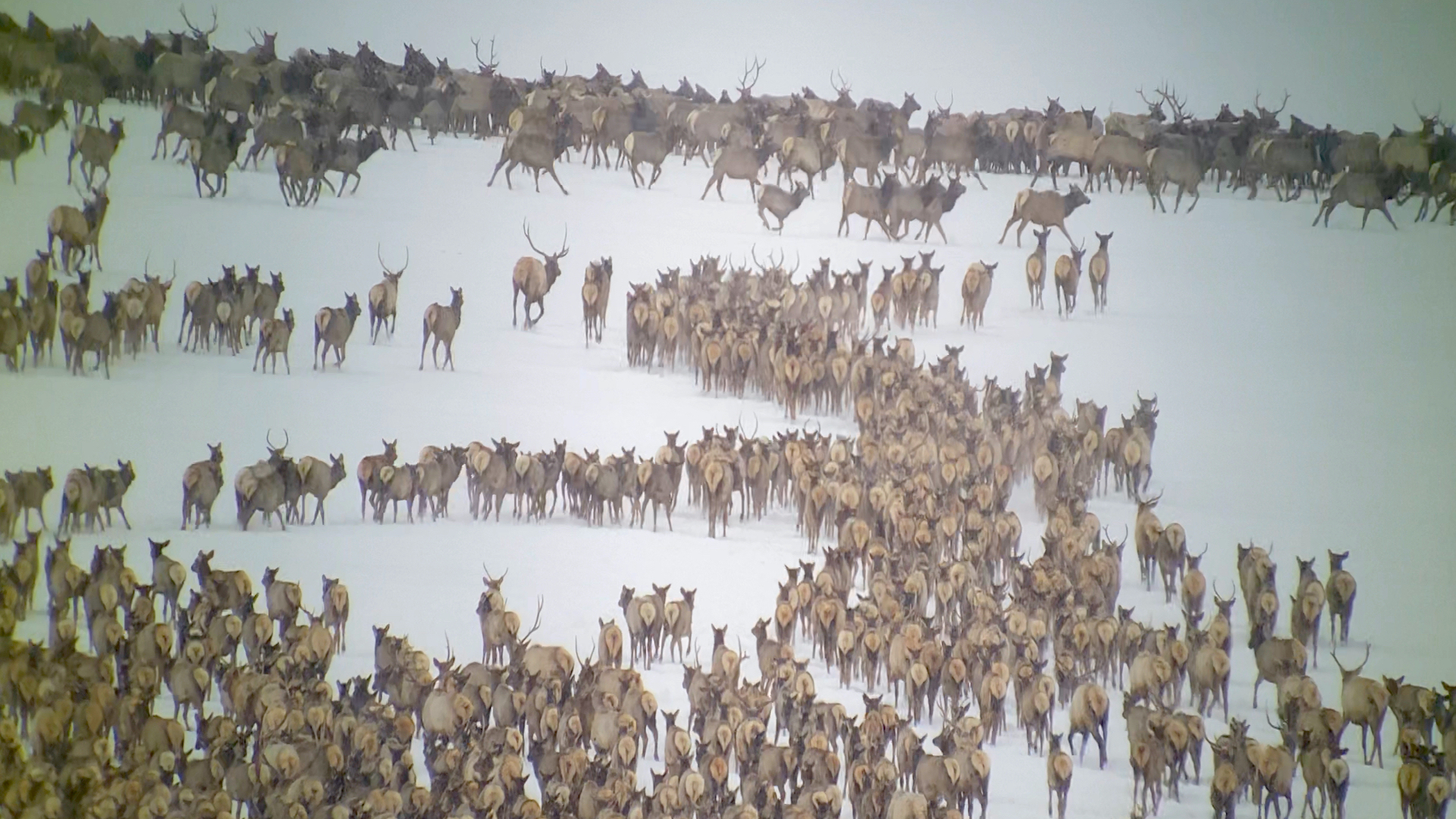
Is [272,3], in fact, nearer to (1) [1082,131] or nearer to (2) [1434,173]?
(1) [1082,131]

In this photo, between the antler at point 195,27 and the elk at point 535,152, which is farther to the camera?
the elk at point 535,152

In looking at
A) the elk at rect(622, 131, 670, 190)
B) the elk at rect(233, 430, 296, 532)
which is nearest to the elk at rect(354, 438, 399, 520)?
the elk at rect(233, 430, 296, 532)

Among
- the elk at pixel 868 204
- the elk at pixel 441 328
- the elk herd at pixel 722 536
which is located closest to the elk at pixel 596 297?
the elk herd at pixel 722 536

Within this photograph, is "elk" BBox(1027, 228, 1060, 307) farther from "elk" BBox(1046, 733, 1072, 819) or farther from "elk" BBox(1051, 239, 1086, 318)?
"elk" BBox(1046, 733, 1072, 819)

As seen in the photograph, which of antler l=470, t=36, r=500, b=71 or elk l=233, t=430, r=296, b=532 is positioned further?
antler l=470, t=36, r=500, b=71

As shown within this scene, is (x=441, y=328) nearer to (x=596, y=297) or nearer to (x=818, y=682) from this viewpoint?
(x=596, y=297)

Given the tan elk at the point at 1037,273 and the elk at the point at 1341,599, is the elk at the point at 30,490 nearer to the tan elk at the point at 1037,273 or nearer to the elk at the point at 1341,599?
the tan elk at the point at 1037,273
